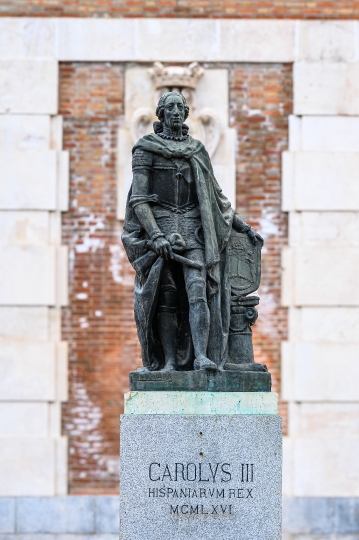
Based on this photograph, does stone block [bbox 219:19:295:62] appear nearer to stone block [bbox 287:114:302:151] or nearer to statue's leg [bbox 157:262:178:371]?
stone block [bbox 287:114:302:151]

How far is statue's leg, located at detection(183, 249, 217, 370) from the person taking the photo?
834 cm

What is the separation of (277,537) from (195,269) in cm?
185

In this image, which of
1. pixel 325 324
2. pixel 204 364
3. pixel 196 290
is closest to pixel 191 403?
pixel 204 364

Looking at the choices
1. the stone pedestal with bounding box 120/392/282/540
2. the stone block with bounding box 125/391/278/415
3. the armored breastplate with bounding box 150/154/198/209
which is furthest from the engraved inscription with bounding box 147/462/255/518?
the armored breastplate with bounding box 150/154/198/209

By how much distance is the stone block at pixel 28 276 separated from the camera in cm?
1295

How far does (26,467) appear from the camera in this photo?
41.8 feet

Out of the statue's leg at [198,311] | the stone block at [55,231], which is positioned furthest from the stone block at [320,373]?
the statue's leg at [198,311]

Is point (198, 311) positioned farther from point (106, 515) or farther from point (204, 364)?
point (106, 515)

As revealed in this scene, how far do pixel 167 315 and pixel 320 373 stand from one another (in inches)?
186

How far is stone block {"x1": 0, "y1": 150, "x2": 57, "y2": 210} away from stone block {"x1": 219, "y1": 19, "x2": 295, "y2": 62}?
2.21 m

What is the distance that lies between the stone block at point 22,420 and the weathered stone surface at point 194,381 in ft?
15.5

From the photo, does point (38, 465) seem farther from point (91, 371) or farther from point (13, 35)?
point (13, 35)

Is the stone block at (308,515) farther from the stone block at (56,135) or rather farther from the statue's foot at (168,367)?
the statue's foot at (168,367)

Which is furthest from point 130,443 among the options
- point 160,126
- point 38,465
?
point 38,465
